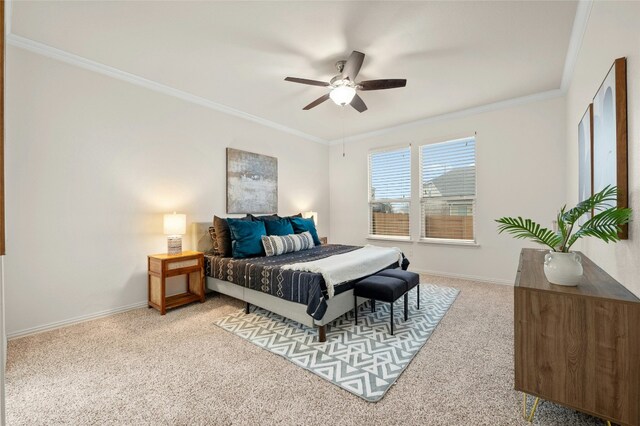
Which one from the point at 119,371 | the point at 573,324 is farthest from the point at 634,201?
the point at 119,371

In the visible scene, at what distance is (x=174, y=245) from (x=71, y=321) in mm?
1177

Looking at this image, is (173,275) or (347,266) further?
(173,275)

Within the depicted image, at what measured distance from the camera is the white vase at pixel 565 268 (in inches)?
56.2

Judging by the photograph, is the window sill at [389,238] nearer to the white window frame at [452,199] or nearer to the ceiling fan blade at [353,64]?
the white window frame at [452,199]

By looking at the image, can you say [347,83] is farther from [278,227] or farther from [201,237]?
[201,237]

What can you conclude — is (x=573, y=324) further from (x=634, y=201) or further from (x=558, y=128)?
(x=558, y=128)

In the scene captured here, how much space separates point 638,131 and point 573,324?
0.97 meters

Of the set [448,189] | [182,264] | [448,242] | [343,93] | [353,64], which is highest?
[353,64]

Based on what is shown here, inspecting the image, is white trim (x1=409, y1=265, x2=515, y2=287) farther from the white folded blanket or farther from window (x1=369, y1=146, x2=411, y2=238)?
the white folded blanket

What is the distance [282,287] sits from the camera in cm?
265

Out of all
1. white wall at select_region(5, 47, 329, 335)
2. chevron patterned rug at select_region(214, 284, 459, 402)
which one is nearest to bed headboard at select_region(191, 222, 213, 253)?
white wall at select_region(5, 47, 329, 335)

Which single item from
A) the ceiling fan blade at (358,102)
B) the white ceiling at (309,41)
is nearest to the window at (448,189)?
the white ceiling at (309,41)

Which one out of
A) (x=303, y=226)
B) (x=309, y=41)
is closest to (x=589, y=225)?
(x=309, y=41)

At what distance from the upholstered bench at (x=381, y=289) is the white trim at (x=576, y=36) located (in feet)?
8.71
